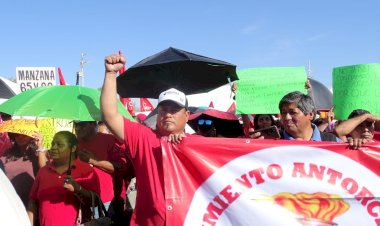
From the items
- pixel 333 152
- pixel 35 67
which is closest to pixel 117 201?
pixel 333 152

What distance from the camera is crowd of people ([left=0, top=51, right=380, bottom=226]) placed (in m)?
3.23

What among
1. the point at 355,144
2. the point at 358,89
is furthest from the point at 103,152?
the point at 358,89

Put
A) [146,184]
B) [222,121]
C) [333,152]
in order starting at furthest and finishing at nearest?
[222,121], [333,152], [146,184]

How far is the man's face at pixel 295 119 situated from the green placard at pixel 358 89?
3.83 feet

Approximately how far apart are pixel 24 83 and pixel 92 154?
5914mm

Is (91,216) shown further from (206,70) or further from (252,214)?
(206,70)

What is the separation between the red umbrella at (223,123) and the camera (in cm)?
603

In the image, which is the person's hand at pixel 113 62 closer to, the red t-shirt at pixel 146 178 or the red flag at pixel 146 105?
the red t-shirt at pixel 146 178

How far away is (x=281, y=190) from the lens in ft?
11.3

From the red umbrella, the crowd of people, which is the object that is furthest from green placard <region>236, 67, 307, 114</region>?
the red umbrella

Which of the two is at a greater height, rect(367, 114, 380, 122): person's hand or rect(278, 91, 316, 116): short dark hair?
rect(278, 91, 316, 116): short dark hair

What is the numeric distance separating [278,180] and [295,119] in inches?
20.1

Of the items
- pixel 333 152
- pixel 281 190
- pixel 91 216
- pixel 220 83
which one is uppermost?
pixel 220 83

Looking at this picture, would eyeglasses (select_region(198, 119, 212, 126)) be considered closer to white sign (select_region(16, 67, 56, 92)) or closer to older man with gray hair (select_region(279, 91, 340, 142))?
older man with gray hair (select_region(279, 91, 340, 142))
